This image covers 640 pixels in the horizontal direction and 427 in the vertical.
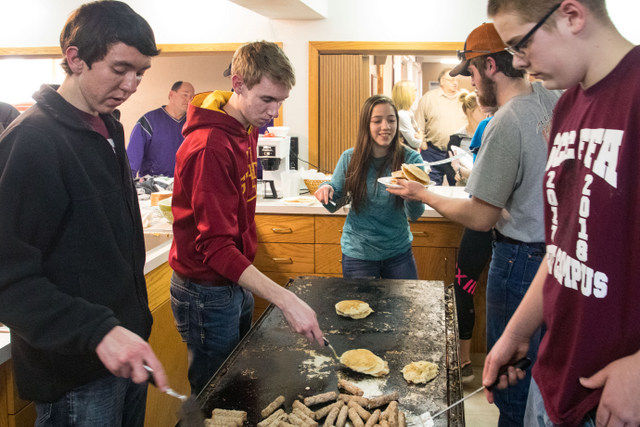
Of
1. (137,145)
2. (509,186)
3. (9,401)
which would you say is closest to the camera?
(9,401)

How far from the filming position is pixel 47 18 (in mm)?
4699

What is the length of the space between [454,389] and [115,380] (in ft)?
3.06

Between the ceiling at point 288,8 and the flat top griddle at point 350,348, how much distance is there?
2.22m

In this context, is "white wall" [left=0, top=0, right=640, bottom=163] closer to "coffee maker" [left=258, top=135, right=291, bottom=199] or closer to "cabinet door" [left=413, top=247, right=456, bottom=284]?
"coffee maker" [left=258, top=135, right=291, bottom=199]

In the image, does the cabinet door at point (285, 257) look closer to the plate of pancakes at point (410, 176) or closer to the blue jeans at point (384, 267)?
the blue jeans at point (384, 267)

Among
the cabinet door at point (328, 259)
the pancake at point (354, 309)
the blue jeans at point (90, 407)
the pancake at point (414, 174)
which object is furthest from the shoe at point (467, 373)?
the blue jeans at point (90, 407)

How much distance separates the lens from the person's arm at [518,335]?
1.30 m

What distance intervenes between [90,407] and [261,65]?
1189 millimetres

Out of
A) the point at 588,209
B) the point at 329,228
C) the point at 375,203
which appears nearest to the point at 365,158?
the point at 375,203

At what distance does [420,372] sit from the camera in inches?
63.1

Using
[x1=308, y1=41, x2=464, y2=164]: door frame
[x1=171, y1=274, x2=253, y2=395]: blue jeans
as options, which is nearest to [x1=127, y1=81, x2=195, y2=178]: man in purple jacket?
[x1=308, y1=41, x2=464, y2=164]: door frame

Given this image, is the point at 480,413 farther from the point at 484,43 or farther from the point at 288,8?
the point at 288,8

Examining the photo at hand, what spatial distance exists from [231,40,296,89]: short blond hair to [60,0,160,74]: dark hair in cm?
58

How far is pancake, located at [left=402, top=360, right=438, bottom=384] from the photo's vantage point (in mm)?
1580
